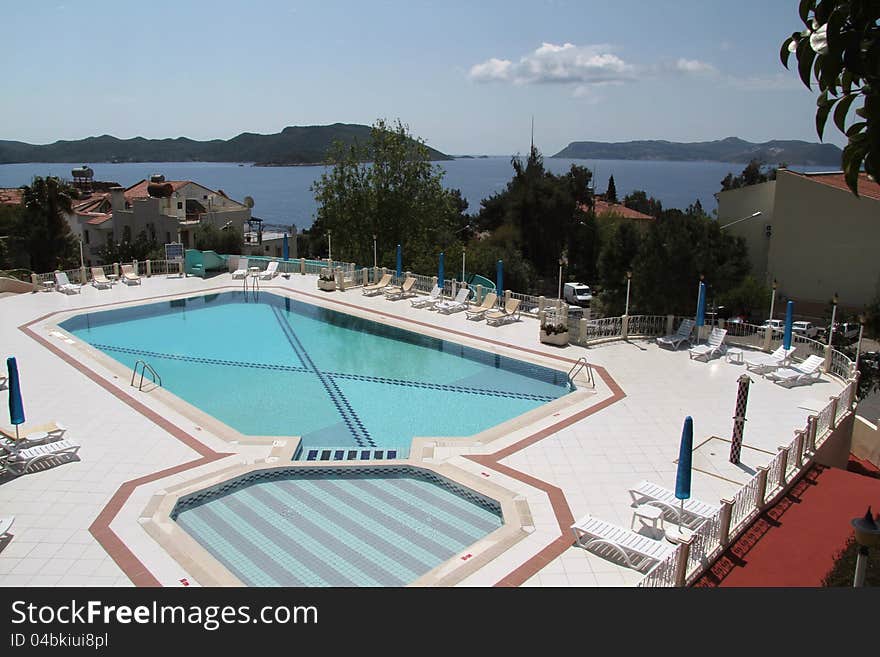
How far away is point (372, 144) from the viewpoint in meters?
34.8

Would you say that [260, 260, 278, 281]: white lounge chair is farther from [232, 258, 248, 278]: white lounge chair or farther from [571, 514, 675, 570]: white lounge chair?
[571, 514, 675, 570]: white lounge chair

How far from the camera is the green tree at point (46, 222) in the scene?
3231 cm

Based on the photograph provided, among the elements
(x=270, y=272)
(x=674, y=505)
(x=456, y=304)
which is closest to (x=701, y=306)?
(x=456, y=304)

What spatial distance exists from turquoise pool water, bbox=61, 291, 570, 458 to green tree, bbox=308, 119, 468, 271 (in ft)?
40.0

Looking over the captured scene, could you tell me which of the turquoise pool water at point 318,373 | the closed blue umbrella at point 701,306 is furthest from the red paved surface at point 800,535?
the closed blue umbrella at point 701,306

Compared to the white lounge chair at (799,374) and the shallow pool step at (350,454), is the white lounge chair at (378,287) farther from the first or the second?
the white lounge chair at (799,374)

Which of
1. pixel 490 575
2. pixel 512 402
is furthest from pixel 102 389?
pixel 490 575

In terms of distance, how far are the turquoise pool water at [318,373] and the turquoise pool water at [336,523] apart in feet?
4.79

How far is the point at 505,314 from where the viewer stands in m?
20.6

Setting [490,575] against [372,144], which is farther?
[372,144]

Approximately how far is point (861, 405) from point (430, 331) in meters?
12.7
